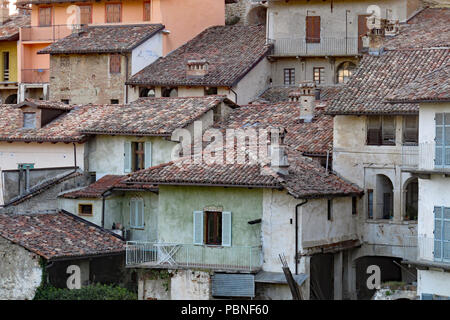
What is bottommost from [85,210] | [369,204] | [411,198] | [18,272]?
[18,272]

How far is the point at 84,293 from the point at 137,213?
21.2ft

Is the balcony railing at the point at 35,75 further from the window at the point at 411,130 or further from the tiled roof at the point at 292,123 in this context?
the window at the point at 411,130

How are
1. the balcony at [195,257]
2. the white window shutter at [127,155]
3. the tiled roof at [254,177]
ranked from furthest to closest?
1. the white window shutter at [127,155]
2. the balcony at [195,257]
3. the tiled roof at [254,177]

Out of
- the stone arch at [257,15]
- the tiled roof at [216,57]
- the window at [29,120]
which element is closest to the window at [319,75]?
the tiled roof at [216,57]

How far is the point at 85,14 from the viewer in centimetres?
6419

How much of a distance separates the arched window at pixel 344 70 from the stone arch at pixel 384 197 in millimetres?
14226

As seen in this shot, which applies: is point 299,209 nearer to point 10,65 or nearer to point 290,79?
point 290,79

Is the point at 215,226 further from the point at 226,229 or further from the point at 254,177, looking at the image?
the point at 254,177

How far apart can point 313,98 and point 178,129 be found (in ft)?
17.9

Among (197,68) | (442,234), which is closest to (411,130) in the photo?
(442,234)

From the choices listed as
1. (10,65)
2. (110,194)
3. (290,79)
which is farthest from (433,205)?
(10,65)

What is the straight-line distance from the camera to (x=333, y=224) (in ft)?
142

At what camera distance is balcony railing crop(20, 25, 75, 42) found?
213 ft

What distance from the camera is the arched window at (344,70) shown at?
58.5 meters
